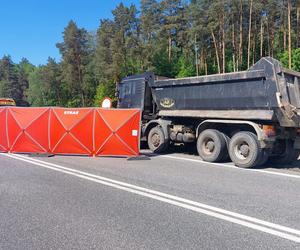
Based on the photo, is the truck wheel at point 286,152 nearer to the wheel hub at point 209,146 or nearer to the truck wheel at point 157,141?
the wheel hub at point 209,146

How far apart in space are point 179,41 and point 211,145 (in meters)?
48.7

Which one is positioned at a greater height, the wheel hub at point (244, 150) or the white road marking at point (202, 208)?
the wheel hub at point (244, 150)

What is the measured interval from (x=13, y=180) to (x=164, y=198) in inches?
133

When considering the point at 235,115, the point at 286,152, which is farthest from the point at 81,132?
the point at 286,152

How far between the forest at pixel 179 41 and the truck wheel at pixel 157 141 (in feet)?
96.1

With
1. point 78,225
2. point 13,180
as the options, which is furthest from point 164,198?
point 13,180

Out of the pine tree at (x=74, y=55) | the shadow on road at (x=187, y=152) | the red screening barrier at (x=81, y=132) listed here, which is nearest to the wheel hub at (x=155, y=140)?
the shadow on road at (x=187, y=152)

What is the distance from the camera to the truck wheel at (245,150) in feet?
33.6

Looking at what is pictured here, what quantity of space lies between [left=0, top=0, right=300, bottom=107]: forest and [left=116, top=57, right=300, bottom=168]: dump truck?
2943cm

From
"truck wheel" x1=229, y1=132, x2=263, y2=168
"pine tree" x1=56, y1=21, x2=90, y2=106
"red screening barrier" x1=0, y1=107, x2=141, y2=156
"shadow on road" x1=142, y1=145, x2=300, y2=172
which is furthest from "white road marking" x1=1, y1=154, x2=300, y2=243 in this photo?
"pine tree" x1=56, y1=21, x2=90, y2=106

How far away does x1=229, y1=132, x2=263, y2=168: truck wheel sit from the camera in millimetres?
10241

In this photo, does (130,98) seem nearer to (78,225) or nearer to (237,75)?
(237,75)

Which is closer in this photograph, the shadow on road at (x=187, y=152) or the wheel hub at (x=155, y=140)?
the shadow on road at (x=187, y=152)

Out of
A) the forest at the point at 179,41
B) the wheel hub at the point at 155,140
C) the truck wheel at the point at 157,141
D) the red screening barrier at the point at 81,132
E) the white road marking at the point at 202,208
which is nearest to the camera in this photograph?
the white road marking at the point at 202,208
